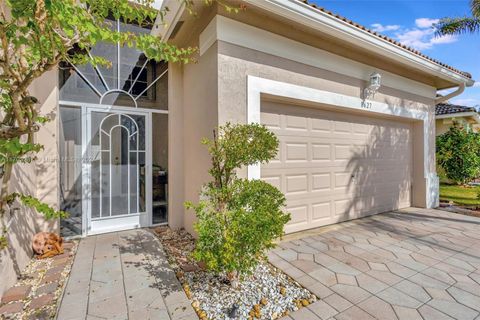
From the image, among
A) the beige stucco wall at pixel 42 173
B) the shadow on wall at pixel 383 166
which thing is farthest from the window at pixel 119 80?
the shadow on wall at pixel 383 166

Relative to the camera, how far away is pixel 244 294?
2818 millimetres

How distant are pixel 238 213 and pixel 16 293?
290cm

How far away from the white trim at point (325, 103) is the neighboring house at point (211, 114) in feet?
0.09

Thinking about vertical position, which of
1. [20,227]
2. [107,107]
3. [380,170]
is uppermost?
[107,107]

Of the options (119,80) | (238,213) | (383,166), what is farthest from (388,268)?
(119,80)

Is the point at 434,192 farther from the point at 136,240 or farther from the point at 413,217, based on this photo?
the point at 136,240

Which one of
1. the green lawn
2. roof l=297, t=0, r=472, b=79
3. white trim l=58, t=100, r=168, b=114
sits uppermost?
roof l=297, t=0, r=472, b=79

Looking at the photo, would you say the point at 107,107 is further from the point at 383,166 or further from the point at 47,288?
the point at 383,166

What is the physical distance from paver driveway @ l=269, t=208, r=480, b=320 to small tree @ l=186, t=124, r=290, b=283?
86cm

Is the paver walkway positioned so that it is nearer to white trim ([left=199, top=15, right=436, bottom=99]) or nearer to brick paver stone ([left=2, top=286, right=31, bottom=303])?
brick paver stone ([left=2, top=286, right=31, bottom=303])

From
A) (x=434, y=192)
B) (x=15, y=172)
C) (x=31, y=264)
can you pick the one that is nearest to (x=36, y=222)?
(x=31, y=264)

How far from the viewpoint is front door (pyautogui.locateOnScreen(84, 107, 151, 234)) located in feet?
15.4

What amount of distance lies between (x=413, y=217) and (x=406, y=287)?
4096 mm

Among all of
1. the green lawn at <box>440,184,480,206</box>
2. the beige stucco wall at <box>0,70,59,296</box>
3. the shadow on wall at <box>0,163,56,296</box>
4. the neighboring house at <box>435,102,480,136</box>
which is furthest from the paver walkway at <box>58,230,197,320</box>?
the neighboring house at <box>435,102,480,136</box>
